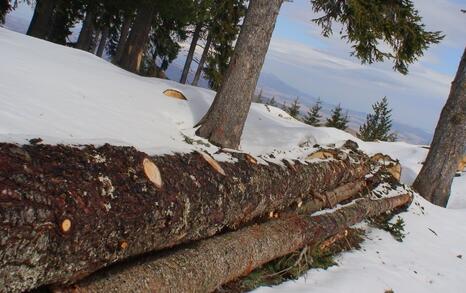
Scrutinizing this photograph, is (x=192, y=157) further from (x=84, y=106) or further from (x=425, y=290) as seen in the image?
(x=84, y=106)

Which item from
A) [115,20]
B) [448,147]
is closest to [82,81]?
[448,147]

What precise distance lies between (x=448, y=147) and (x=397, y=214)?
262 cm

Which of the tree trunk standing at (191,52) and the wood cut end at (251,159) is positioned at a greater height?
the tree trunk standing at (191,52)

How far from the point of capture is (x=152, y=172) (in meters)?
2.82

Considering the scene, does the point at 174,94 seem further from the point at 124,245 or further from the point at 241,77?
the point at 124,245

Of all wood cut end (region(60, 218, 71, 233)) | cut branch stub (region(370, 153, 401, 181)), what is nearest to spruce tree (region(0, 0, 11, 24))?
cut branch stub (region(370, 153, 401, 181))

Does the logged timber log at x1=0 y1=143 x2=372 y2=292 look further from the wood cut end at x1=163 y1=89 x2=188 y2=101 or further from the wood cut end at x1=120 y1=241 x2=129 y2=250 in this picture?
the wood cut end at x1=163 y1=89 x2=188 y2=101

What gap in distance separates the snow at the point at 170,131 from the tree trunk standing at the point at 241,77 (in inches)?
23.3

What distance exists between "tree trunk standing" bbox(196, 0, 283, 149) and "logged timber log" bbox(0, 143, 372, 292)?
4834 millimetres

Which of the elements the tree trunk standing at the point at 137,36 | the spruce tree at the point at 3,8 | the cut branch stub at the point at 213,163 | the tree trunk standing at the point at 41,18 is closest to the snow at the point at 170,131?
the cut branch stub at the point at 213,163

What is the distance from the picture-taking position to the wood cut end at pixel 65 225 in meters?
2.11

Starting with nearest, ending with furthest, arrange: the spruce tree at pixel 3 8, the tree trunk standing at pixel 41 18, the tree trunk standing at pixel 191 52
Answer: the tree trunk standing at pixel 41 18
the spruce tree at pixel 3 8
the tree trunk standing at pixel 191 52

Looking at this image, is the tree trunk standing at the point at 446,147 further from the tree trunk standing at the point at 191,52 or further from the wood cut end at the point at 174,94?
the tree trunk standing at the point at 191,52

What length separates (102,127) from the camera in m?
6.84
